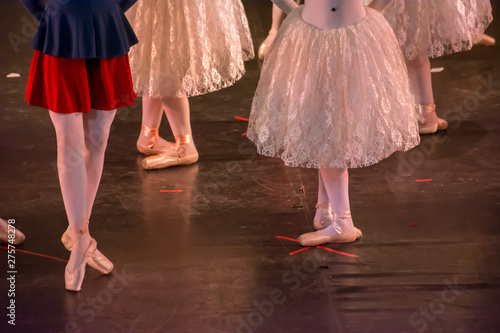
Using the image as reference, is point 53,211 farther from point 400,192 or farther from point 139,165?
point 400,192

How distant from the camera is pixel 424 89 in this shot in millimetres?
4273

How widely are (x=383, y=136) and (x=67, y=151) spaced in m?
1.17

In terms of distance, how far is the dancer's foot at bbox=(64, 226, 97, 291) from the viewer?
2803 millimetres

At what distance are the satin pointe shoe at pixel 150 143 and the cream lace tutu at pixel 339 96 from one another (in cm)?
114

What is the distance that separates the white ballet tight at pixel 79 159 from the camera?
265 cm

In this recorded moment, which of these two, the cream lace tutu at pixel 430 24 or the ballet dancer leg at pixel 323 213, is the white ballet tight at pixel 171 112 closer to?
the ballet dancer leg at pixel 323 213

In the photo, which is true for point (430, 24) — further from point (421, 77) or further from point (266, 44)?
point (266, 44)

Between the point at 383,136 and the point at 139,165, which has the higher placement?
the point at 383,136

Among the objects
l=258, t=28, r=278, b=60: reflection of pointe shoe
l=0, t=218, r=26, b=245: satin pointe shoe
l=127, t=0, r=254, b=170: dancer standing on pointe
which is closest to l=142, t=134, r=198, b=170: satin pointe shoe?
l=127, t=0, r=254, b=170: dancer standing on pointe

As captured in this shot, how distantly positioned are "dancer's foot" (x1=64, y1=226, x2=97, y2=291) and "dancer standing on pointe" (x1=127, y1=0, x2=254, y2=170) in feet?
3.55

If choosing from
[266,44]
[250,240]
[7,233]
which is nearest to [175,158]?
[250,240]

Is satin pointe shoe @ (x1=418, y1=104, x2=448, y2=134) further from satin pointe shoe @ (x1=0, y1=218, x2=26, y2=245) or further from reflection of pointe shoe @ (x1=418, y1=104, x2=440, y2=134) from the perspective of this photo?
satin pointe shoe @ (x1=0, y1=218, x2=26, y2=245)

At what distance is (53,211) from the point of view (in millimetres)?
3406

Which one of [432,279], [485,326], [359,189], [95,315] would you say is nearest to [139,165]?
[359,189]
